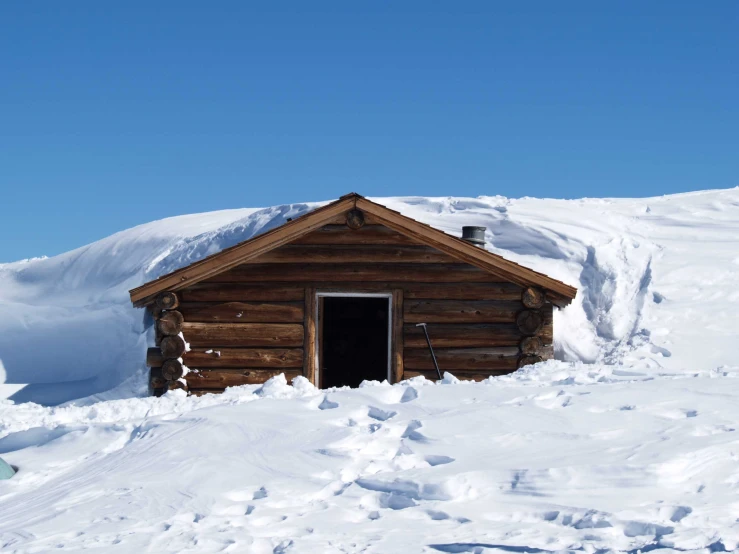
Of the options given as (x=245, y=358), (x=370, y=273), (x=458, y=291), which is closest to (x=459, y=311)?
(x=458, y=291)

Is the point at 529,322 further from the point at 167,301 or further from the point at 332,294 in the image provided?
the point at 167,301

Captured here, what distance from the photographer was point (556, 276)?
63.2ft

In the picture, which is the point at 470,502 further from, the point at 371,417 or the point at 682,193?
the point at 682,193

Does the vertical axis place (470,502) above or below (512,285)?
below

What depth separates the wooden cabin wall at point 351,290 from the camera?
13016mm

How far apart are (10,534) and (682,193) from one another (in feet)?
84.9

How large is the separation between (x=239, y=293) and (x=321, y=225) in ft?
5.22

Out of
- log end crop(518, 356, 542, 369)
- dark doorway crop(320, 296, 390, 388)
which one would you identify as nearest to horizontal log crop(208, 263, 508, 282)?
log end crop(518, 356, 542, 369)

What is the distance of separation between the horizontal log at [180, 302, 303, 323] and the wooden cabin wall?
0.05ft

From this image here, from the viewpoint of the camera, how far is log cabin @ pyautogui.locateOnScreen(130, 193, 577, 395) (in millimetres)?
12961

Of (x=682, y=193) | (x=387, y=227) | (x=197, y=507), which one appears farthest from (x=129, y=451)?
(x=682, y=193)

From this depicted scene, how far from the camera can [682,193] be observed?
2820 cm

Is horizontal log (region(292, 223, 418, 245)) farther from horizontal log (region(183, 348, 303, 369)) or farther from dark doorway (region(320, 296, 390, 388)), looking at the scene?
dark doorway (region(320, 296, 390, 388))

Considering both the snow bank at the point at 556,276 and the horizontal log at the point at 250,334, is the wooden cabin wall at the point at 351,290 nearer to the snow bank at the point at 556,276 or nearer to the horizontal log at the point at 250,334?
the horizontal log at the point at 250,334
